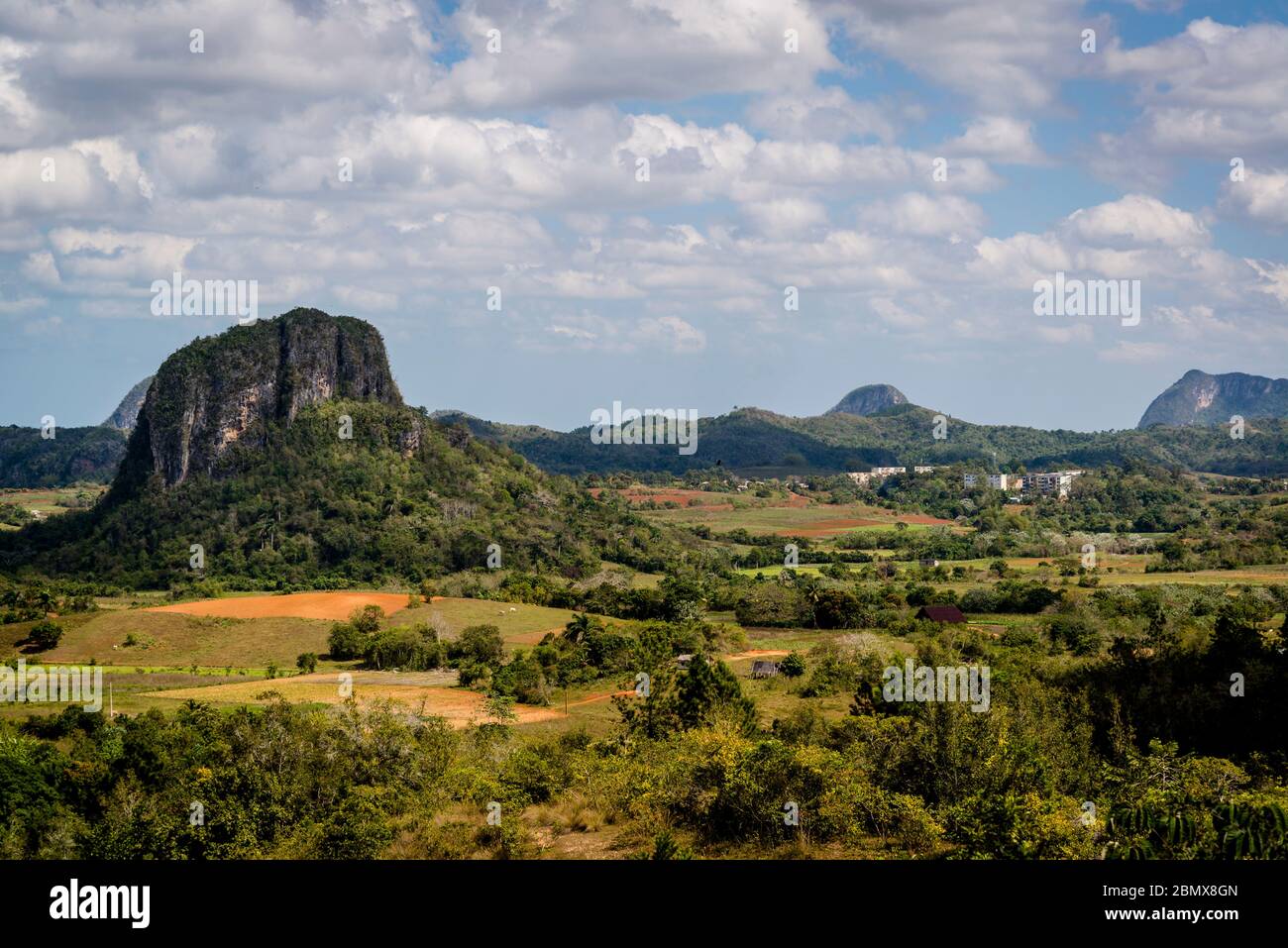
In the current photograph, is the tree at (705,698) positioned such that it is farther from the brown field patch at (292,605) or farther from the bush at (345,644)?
the brown field patch at (292,605)

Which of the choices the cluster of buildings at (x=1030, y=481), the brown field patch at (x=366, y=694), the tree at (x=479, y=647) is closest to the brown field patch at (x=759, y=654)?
the tree at (x=479, y=647)

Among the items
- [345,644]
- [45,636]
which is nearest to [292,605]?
[345,644]

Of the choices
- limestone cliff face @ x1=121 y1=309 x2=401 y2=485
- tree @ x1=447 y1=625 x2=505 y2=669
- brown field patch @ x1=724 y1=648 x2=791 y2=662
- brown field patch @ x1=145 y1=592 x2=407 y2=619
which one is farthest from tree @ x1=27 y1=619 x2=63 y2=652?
limestone cliff face @ x1=121 y1=309 x2=401 y2=485

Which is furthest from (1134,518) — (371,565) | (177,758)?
(177,758)

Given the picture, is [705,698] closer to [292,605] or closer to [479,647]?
[479,647]

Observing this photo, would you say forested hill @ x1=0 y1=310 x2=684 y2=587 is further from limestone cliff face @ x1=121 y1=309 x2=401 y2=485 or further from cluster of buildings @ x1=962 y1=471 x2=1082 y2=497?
cluster of buildings @ x1=962 y1=471 x2=1082 y2=497
